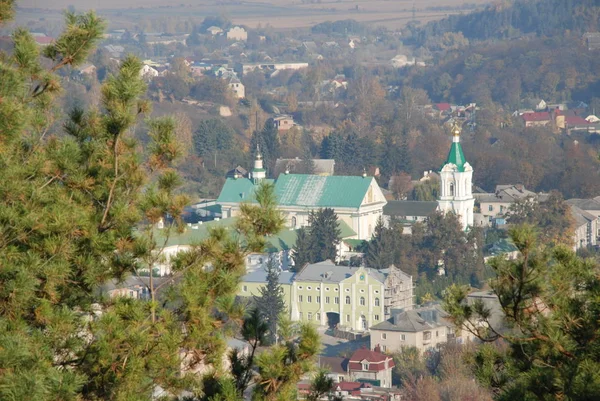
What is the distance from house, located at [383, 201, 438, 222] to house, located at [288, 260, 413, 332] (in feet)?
23.9

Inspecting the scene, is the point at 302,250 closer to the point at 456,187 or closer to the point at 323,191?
the point at 323,191

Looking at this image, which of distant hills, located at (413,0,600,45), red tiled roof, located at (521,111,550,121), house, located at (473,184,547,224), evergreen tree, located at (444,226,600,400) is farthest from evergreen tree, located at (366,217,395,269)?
distant hills, located at (413,0,600,45)

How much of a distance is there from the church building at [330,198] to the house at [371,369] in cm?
1179

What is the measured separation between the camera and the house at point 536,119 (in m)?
65.8

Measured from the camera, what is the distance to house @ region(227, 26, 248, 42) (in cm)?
13088

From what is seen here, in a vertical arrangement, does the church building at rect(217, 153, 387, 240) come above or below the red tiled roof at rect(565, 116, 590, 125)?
above

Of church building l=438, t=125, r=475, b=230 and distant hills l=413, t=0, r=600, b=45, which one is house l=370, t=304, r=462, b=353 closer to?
church building l=438, t=125, r=475, b=230

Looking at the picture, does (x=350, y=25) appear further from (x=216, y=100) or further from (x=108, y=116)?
(x=108, y=116)

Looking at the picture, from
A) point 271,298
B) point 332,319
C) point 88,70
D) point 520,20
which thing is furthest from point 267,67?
point 271,298

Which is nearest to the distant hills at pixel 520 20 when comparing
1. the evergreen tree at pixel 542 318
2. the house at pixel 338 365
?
the house at pixel 338 365

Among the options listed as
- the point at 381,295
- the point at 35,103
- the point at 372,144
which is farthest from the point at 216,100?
the point at 35,103

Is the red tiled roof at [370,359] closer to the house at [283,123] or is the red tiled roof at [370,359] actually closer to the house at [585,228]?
the house at [585,228]

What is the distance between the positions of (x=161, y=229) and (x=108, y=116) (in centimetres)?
58

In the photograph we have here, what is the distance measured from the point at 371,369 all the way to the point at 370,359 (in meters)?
0.22
